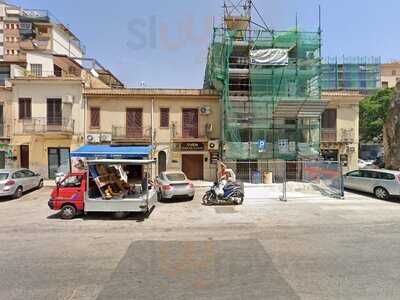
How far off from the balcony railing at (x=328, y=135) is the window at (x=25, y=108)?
839 inches

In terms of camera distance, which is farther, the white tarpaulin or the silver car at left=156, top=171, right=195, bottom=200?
the white tarpaulin

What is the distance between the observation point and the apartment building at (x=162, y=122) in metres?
20.2

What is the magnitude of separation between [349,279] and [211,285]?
2357 mm

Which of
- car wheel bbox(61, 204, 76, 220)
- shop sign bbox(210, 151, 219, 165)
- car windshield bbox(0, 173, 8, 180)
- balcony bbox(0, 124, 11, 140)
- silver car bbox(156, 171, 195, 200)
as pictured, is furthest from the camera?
shop sign bbox(210, 151, 219, 165)

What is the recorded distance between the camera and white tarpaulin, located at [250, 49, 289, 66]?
19719 mm

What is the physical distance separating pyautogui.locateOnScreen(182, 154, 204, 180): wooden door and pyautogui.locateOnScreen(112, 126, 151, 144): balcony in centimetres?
304

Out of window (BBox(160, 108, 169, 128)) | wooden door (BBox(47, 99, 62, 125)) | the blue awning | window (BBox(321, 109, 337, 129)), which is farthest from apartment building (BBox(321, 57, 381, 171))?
wooden door (BBox(47, 99, 62, 125))

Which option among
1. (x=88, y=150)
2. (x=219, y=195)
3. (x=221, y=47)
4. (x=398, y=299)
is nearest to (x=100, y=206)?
(x=88, y=150)

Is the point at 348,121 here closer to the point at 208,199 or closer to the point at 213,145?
the point at 213,145

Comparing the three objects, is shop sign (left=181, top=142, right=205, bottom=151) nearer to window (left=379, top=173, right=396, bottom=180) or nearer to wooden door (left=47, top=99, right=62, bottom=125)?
wooden door (left=47, top=99, right=62, bottom=125)

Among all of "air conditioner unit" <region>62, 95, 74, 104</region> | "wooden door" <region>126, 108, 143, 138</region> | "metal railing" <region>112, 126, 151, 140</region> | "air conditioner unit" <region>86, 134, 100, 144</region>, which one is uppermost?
"air conditioner unit" <region>62, 95, 74, 104</region>

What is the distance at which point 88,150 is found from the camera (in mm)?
12000

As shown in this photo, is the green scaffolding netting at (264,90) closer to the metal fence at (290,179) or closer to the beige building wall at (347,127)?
the metal fence at (290,179)

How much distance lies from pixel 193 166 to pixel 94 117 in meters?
7.87
